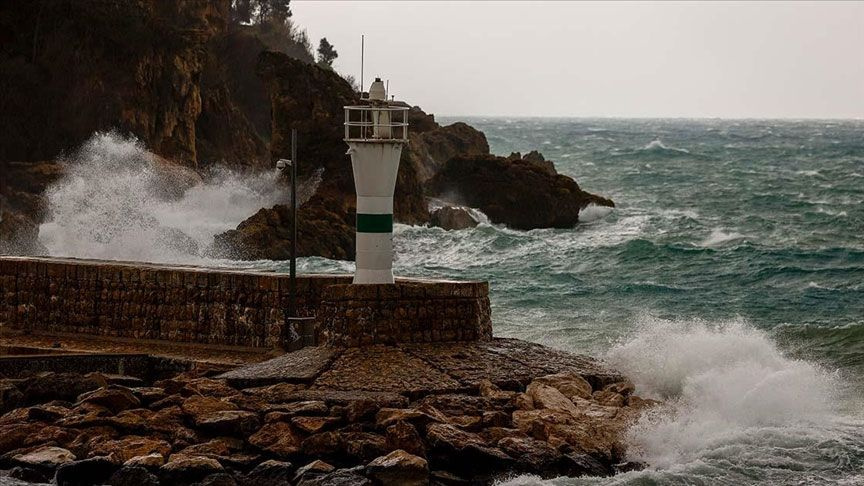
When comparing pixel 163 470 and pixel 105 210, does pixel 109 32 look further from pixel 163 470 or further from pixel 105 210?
pixel 163 470

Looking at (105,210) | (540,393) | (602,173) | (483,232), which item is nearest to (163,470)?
(540,393)

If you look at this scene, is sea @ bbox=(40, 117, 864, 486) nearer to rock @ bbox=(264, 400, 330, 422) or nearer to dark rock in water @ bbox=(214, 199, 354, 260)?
dark rock in water @ bbox=(214, 199, 354, 260)

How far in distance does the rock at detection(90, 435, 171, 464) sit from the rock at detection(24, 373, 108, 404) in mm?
1507

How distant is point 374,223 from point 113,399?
10.4 ft

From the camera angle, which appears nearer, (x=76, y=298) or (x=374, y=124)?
(x=374, y=124)

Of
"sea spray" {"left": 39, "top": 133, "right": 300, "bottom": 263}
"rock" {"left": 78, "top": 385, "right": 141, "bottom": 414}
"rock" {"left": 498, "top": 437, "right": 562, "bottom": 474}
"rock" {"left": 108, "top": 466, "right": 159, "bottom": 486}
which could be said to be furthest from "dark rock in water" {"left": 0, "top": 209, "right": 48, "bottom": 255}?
"rock" {"left": 498, "top": 437, "right": 562, "bottom": 474}

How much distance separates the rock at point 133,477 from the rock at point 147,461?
67 millimetres

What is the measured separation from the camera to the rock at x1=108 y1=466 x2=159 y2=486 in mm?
10094

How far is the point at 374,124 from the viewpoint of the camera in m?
13.4

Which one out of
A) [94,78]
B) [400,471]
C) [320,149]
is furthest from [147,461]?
[94,78]

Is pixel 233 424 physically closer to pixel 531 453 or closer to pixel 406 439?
pixel 406 439

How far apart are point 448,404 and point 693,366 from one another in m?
3.27

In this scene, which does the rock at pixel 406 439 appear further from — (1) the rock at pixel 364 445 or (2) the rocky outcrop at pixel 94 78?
(2) the rocky outcrop at pixel 94 78

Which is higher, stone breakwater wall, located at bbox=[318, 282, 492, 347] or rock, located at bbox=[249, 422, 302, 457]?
stone breakwater wall, located at bbox=[318, 282, 492, 347]
